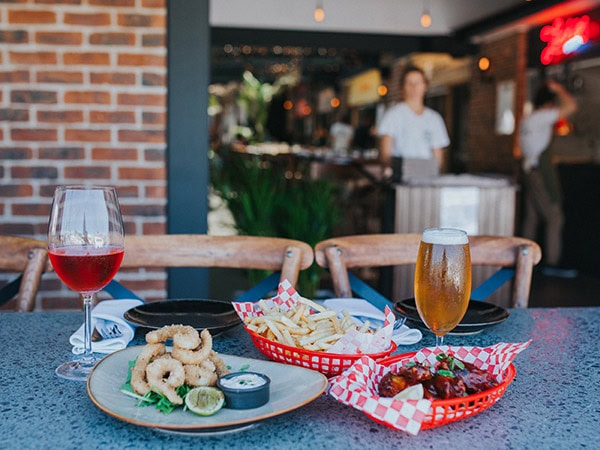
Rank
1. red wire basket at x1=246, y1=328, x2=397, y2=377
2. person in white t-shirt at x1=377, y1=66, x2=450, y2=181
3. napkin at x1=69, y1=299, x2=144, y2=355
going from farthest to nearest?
person in white t-shirt at x1=377, y1=66, x2=450, y2=181, napkin at x1=69, y1=299, x2=144, y2=355, red wire basket at x1=246, y1=328, x2=397, y2=377

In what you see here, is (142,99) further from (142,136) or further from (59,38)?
(59,38)

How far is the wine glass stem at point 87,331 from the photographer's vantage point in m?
0.99

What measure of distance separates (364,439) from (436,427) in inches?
3.6

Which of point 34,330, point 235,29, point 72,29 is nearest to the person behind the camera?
point 34,330

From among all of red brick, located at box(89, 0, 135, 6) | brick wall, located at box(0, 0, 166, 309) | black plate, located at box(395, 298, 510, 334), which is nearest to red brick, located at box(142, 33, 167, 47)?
brick wall, located at box(0, 0, 166, 309)

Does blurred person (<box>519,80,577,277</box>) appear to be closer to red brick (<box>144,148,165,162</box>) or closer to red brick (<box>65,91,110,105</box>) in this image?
red brick (<box>144,148,165,162</box>)

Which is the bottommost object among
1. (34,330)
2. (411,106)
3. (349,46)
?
(34,330)

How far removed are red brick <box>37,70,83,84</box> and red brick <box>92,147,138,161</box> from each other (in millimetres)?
252

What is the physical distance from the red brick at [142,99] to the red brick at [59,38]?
0.79ft

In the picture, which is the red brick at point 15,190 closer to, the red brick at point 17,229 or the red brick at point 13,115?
the red brick at point 17,229

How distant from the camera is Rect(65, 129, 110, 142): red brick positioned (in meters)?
2.48

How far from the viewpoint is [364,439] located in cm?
78

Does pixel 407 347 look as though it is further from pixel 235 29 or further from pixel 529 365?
pixel 235 29

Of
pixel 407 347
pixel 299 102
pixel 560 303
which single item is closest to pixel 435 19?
pixel 560 303
